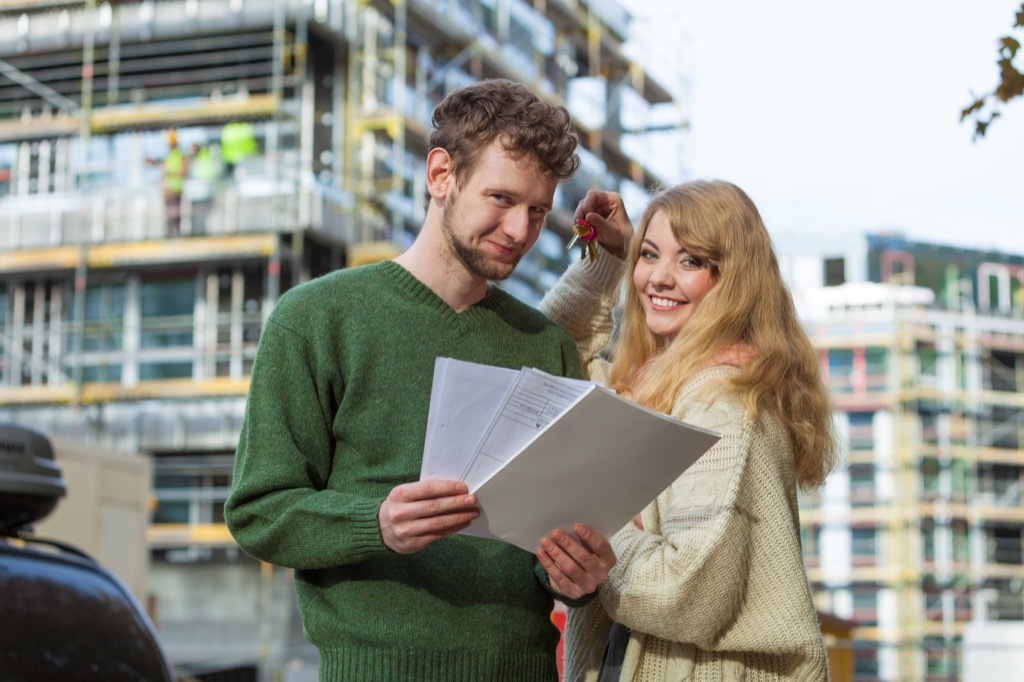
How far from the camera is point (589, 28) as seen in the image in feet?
89.6

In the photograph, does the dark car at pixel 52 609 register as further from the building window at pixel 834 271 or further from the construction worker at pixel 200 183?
the building window at pixel 834 271

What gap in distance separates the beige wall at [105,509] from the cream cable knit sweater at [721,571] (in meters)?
10.7

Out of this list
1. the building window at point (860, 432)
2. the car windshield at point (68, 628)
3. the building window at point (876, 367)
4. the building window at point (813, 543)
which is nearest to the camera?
the car windshield at point (68, 628)

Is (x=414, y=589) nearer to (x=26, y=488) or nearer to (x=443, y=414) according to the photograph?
(x=443, y=414)

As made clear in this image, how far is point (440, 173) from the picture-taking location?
2605 millimetres

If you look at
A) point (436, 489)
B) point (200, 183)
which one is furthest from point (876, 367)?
point (436, 489)

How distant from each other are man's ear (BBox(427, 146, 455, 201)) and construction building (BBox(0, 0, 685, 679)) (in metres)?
16.8

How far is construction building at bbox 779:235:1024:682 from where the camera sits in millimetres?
38562

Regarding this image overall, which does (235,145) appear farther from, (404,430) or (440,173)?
(404,430)

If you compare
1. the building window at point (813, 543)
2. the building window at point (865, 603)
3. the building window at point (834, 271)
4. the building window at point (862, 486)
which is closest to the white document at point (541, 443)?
the building window at point (862, 486)

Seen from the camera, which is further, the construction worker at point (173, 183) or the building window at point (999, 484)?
the building window at point (999, 484)

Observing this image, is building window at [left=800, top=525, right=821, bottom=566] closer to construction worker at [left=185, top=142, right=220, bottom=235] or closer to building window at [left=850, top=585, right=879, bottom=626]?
building window at [left=850, top=585, right=879, bottom=626]

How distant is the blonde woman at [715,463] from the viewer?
2412 millimetres

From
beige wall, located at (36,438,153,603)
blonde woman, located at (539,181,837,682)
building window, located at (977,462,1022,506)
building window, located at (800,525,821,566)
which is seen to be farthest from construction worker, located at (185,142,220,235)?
building window, located at (977,462,1022,506)
